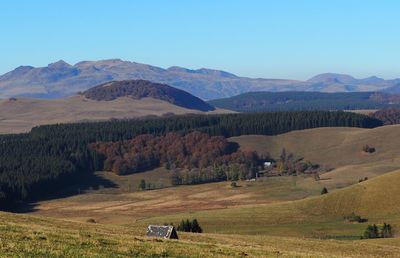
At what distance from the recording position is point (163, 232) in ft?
Answer: 194

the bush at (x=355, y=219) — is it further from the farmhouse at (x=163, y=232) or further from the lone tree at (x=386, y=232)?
the farmhouse at (x=163, y=232)

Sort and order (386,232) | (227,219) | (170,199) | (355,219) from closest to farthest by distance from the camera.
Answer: (386,232) → (227,219) → (355,219) → (170,199)

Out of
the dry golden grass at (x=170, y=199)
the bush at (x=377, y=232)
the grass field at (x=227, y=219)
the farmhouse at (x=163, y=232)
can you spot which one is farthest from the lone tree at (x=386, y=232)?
the dry golden grass at (x=170, y=199)

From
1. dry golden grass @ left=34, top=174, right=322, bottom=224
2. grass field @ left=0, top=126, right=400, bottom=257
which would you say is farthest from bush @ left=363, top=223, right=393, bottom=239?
dry golden grass @ left=34, top=174, right=322, bottom=224

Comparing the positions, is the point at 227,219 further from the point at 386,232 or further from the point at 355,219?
the point at 386,232

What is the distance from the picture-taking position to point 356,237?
9412 centimetres

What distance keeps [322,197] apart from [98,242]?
9622 centimetres

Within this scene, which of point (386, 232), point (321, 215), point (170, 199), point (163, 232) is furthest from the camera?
point (170, 199)

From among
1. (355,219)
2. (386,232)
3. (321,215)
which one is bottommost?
(321,215)

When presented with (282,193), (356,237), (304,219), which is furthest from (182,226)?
(282,193)

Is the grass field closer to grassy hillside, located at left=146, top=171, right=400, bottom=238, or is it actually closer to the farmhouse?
grassy hillside, located at left=146, top=171, right=400, bottom=238

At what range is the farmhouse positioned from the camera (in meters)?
58.1

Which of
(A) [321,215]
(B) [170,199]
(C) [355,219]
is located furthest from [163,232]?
(B) [170,199]

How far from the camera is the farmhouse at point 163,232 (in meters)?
58.1
